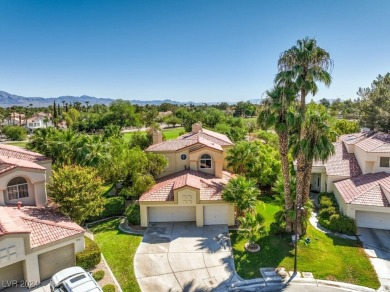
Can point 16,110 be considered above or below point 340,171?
above

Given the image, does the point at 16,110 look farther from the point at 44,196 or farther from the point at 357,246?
the point at 357,246

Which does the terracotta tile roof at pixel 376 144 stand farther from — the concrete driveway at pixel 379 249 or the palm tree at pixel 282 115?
the palm tree at pixel 282 115

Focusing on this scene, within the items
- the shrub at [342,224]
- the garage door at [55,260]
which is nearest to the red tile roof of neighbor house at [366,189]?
the shrub at [342,224]

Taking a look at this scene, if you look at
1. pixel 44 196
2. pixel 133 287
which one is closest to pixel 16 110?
pixel 44 196

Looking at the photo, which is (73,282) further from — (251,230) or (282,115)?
(282,115)

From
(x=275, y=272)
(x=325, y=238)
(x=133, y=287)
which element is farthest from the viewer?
(x=325, y=238)

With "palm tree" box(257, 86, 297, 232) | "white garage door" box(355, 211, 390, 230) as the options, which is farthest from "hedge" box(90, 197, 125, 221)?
"white garage door" box(355, 211, 390, 230)
